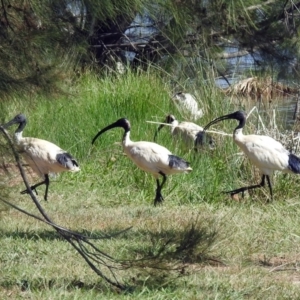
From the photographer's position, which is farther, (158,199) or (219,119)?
(219,119)

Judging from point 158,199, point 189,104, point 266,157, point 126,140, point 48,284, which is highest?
point 48,284

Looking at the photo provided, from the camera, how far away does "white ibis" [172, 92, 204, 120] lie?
10.6 meters

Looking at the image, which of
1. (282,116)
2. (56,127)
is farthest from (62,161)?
(282,116)

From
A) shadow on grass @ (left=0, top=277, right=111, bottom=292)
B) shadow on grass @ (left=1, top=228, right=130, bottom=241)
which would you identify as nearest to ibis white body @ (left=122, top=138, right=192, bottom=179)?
shadow on grass @ (left=1, top=228, right=130, bottom=241)

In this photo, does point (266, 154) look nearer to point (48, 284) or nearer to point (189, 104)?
point (189, 104)

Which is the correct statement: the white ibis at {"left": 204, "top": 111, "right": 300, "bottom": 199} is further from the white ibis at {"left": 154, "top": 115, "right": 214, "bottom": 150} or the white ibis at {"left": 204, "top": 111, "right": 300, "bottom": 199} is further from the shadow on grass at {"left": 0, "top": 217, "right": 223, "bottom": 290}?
the shadow on grass at {"left": 0, "top": 217, "right": 223, "bottom": 290}

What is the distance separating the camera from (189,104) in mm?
10820

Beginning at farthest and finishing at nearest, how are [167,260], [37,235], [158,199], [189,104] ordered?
[189,104] < [158,199] < [37,235] < [167,260]

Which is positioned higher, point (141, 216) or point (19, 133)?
point (19, 133)

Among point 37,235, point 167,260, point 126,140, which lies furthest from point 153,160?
point 167,260

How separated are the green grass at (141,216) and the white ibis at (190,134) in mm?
114

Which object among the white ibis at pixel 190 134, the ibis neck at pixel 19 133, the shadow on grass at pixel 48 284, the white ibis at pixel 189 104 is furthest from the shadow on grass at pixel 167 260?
the white ibis at pixel 189 104

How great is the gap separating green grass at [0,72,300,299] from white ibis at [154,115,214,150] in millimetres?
114

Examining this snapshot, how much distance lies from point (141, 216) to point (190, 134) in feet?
8.09
